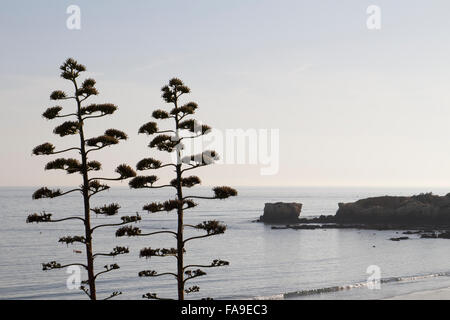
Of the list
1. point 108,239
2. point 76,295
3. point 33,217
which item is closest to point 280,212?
point 108,239

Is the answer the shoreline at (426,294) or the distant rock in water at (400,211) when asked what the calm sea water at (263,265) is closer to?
the shoreline at (426,294)

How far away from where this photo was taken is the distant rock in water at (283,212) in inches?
5089

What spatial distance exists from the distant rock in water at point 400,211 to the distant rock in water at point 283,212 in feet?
33.3

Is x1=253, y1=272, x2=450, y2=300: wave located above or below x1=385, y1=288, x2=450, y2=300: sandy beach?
below

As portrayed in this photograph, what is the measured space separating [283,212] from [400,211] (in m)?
29.2

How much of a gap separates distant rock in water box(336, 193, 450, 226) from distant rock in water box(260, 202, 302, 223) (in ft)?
33.3

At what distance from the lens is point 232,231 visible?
11519cm

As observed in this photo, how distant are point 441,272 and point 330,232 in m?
50.9

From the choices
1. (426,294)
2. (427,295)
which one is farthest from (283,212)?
(427,295)

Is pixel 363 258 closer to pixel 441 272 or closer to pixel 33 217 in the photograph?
pixel 441 272

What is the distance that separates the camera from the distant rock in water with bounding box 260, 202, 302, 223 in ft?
424
